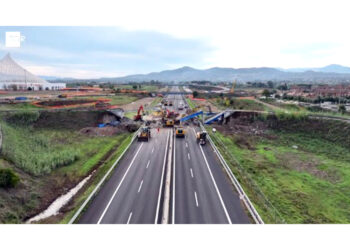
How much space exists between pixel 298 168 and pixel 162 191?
912 inches

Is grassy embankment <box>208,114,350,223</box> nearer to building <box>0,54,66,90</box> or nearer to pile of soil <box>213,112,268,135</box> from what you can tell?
pile of soil <box>213,112,268,135</box>

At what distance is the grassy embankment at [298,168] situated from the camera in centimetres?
2178

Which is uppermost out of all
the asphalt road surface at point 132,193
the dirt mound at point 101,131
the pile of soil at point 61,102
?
the pile of soil at point 61,102

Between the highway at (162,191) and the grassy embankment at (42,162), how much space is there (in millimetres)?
6553

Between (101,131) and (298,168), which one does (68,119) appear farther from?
(298,168)

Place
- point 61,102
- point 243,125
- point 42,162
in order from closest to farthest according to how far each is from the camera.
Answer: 1. point 42,162
2. point 243,125
3. point 61,102

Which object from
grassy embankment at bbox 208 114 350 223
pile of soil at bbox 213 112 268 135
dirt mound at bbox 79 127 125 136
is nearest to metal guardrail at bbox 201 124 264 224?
grassy embankment at bbox 208 114 350 223

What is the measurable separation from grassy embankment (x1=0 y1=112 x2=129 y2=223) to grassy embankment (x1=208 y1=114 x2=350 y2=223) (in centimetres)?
2251

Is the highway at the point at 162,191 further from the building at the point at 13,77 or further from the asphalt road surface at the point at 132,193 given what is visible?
the building at the point at 13,77

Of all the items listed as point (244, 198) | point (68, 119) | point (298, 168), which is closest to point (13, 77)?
point (68, 119)

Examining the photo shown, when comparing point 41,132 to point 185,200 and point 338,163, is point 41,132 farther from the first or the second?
point 338,163

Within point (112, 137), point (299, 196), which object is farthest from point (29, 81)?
point (299, 196)

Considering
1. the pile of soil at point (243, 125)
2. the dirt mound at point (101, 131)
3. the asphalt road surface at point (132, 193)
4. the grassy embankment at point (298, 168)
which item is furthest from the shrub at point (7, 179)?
the pile of soil at point (243, 125)

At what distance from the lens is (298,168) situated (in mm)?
32500
